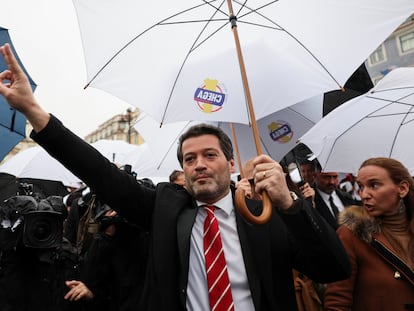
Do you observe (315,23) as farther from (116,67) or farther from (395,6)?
(116,67)

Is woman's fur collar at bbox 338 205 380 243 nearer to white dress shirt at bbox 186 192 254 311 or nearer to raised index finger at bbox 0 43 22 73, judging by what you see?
white dress shirt at bbox 186 192 254 311

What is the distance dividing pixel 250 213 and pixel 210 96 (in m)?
1.92

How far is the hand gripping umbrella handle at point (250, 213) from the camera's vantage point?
1.57m

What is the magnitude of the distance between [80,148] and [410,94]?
11.7 ft

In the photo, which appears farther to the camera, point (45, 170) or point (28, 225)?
point (45, 170)

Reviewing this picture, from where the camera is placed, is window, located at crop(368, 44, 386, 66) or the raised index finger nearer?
the raised index finger

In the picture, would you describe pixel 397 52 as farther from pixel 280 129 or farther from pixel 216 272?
pixel 216 272

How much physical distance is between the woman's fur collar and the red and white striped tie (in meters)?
1.01

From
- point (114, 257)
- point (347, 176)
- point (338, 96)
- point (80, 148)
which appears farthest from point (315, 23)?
point (347, 176)

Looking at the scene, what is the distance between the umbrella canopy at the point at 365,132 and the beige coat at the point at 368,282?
1.77 metres

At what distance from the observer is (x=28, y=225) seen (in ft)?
9.97

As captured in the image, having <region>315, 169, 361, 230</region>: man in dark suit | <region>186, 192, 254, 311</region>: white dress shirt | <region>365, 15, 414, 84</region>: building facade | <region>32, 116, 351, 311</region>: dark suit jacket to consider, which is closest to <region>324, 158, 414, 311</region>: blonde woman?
<region>32, 116, 351, 311</region>: dark suit jacket

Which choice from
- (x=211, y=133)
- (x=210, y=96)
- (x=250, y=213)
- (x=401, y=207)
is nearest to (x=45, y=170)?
(x=210, y=96)

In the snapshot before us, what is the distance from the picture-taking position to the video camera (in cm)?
305
